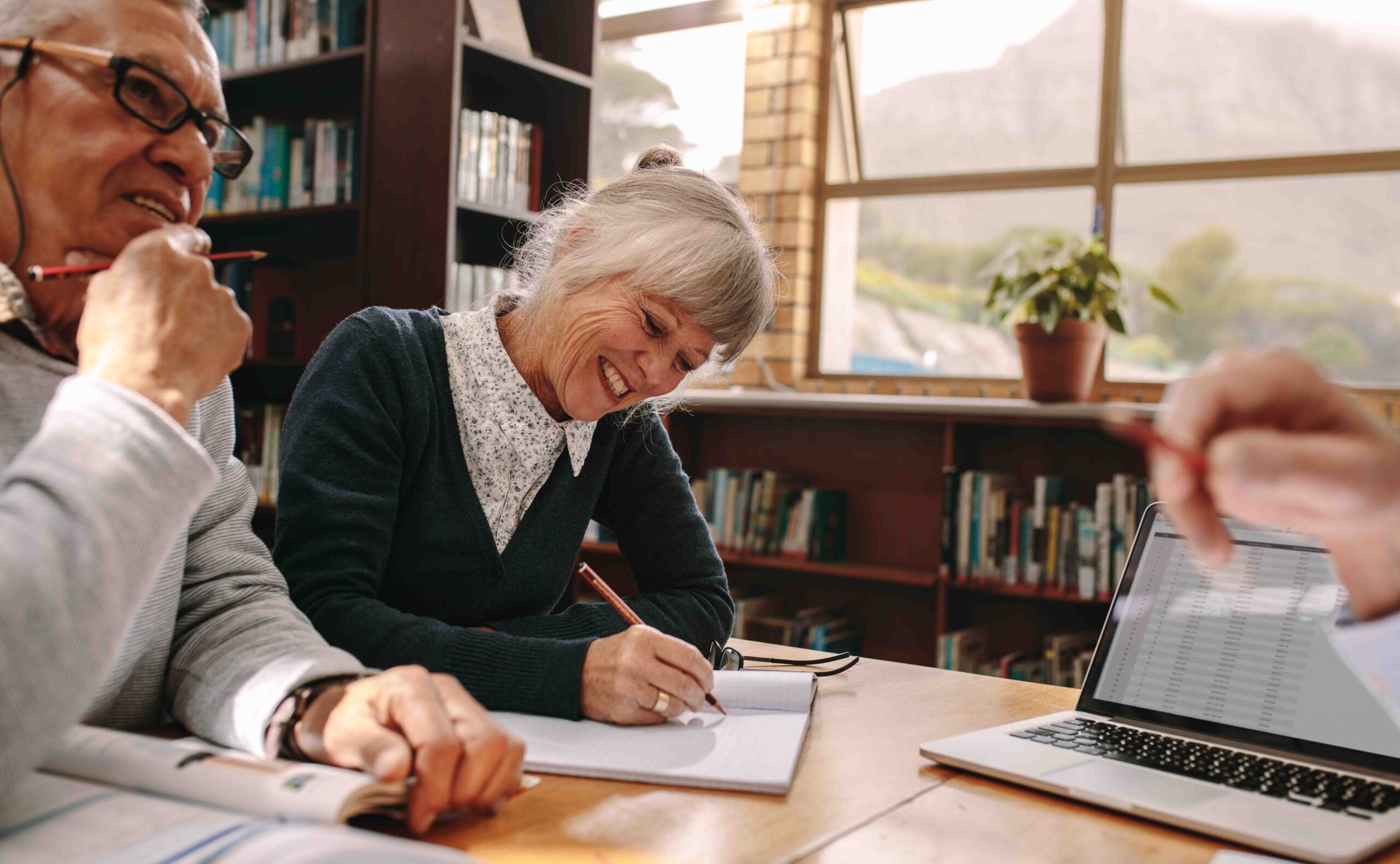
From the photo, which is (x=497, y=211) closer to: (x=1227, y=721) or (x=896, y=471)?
(x=896, y=471)

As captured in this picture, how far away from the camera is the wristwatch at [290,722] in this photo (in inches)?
33.1

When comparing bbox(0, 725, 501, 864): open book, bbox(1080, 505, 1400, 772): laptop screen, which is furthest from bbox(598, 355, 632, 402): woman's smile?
bbox(0, 725, 501, 864): open book

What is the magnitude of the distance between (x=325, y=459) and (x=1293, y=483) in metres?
1.00

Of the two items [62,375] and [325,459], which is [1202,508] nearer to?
[62,375]

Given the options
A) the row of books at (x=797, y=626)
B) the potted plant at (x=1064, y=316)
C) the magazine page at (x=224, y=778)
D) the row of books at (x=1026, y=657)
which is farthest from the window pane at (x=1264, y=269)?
the magazine page at (x=224, y=778)

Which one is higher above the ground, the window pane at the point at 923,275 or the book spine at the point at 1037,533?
the window pane at the point at 923,275

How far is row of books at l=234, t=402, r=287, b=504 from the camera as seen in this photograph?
333 centimetres

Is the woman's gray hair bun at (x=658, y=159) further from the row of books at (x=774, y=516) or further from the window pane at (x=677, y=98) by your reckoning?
the window pane at (x=677, y=98)

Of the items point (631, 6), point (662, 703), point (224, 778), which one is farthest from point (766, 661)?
point (631, 6)

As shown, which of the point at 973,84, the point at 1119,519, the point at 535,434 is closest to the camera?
the point at 535,434

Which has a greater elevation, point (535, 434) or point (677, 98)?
point (677, 98)

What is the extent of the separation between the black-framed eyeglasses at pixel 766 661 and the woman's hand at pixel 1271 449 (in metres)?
0.75

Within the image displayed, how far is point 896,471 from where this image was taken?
352 centimetres

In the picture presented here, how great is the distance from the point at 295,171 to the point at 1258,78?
9.99 ft
